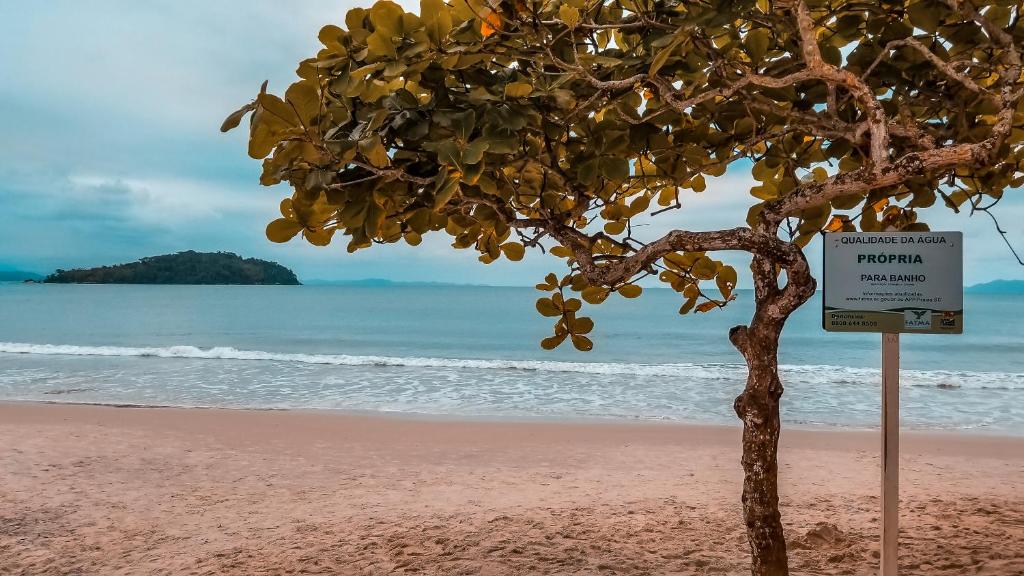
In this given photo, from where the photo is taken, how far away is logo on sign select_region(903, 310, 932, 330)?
1.62 m

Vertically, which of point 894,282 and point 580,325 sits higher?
point 894,282

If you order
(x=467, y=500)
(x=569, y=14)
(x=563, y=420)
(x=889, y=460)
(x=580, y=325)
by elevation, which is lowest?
(x=563, y=420)

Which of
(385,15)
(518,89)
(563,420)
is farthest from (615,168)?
(563,420)

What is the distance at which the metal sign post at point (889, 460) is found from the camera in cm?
173

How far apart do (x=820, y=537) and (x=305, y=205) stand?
263cm

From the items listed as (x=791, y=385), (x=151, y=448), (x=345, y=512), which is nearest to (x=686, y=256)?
(x=345, y=512)

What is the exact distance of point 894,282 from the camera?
64.6 inches

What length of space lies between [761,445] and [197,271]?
80146 millimetres

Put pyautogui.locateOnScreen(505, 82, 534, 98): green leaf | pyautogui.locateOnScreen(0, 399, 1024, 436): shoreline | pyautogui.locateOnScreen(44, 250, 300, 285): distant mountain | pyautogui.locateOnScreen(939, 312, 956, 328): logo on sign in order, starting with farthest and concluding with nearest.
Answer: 1. pyautogui.locateOnScreen(44, 250, 300, 285): distant mountain
2. pyautogui.locateOnScreen(0, 399, 1024, 436): shoreline
3. pyautogui.locateOnScreen(939, 312, 956, 328): logo on sign
4. pyautogui.locateOnScreen(505, 82, 534, 98): green leaf

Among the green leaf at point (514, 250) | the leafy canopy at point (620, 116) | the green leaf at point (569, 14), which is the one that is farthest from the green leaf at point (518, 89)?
the green leaf at point (514, 250)

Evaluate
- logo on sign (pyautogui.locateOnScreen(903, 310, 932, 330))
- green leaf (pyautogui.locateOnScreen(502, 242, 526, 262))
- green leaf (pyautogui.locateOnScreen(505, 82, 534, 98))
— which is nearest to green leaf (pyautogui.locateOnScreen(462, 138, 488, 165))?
green leaf (pyautogui.locateOnScreen(505, 82, 534, 98))

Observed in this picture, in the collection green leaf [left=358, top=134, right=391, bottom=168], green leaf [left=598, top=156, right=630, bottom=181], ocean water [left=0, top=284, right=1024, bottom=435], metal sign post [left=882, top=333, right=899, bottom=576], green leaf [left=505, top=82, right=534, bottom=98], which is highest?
green leaf [left=505, top=82, right=534, bottom=98]

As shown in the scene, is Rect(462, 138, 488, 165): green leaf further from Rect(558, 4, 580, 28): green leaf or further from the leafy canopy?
Rect(558, 4, 580, 28): green leaf

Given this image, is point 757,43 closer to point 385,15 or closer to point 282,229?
point 385,15
